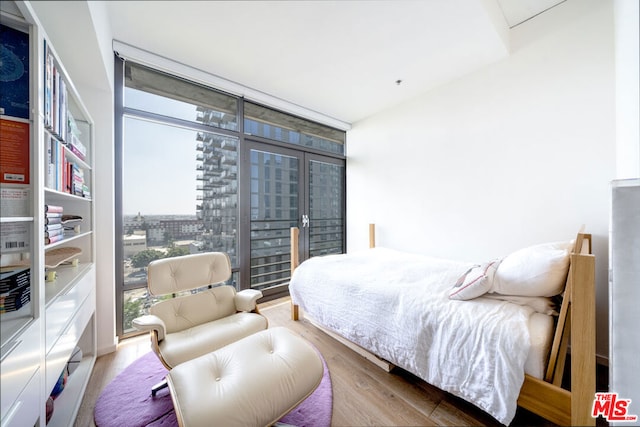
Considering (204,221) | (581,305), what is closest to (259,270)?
(204,221)

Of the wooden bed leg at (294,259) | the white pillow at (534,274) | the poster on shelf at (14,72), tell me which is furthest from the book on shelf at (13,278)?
the white pillow at (534,274)

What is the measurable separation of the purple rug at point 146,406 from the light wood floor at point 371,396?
4 cm

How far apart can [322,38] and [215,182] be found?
1504 mm

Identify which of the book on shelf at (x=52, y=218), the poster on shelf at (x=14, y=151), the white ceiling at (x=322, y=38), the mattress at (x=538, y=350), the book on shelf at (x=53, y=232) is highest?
the white ceiling at (x=322, y=38)

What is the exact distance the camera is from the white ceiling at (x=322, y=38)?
0.79 meters

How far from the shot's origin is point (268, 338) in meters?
1.19

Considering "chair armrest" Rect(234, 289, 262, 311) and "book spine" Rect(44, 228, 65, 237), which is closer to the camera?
"book spine" Rect(44, 228, 65, 237)

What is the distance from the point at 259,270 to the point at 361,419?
195 cm

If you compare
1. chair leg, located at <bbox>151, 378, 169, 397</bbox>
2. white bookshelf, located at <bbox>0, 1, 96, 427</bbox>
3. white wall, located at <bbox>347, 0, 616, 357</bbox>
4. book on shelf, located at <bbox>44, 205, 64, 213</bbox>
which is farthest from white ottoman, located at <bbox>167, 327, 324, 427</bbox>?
white wall, located at <bbox>347, 0, 616, 357</bbox>

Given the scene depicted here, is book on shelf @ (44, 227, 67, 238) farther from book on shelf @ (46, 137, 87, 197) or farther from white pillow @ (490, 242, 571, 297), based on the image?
white pillow @ (490, 242, 571, 297)

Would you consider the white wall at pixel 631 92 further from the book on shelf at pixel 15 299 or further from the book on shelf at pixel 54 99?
the book on shelf at pixel 15 299

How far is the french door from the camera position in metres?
2.63

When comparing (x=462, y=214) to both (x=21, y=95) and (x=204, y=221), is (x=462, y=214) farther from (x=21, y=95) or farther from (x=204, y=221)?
(x=21, y=95)

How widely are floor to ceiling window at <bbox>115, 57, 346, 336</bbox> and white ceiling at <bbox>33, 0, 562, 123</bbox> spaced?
0.46m
